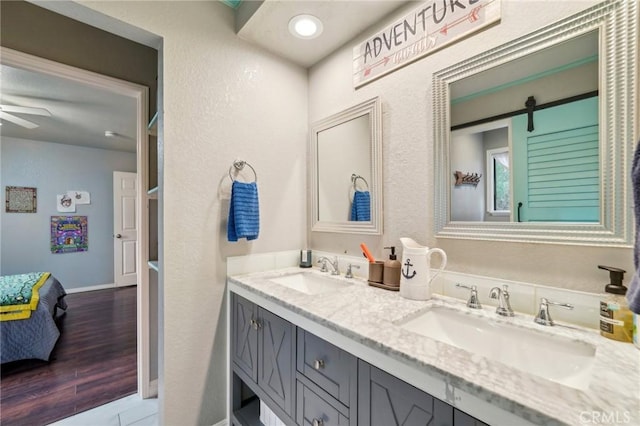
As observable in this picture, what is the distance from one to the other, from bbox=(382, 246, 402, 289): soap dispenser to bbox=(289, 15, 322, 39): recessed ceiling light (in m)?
1.31

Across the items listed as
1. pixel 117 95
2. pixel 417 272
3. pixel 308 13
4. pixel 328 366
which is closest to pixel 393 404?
pixel 328 366

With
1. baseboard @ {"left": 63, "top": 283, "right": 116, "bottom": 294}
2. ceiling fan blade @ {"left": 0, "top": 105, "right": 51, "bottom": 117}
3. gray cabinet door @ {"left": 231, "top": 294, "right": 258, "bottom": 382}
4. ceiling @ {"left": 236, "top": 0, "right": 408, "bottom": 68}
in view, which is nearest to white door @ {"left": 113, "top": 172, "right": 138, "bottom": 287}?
baseboard @ {"left": 63, "top": 283, "right": 116, "bottom": 294}

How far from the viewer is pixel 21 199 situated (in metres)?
3.82

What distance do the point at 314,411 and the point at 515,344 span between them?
709 mm

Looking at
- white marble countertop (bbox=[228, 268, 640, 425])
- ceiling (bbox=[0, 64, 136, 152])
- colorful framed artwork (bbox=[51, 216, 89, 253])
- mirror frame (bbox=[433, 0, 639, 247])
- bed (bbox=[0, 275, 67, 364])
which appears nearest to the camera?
white marble countertop (bbox=[228, 268, 640, 425])

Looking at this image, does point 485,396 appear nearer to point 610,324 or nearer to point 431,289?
point 610,324

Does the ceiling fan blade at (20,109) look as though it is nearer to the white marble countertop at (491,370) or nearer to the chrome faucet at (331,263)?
the chrome faucet at (331,263)

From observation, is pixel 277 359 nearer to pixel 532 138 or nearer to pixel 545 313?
pixel 545 313

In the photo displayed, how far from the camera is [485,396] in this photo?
532 millimetres

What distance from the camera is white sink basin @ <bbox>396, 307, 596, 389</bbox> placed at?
71 centimetres

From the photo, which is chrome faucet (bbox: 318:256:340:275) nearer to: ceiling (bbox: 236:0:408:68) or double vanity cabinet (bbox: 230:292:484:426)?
double vanity cabinet (bbox: 230:292:484:426)

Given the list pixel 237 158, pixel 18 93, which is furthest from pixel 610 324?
pixel 18 93

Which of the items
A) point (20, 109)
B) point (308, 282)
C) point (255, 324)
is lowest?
point (255, 324)

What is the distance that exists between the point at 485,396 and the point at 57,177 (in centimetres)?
572
